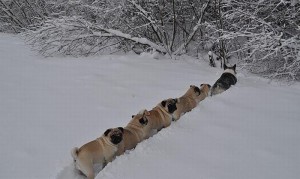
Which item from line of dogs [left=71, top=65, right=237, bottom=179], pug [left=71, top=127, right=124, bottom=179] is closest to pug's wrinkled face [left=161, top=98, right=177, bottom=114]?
line of dogs [left=71, top=65, right=237, bottom=179]

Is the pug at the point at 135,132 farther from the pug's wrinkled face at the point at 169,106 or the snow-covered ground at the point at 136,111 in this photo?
the pug's wrinkled face at the point at 169,106

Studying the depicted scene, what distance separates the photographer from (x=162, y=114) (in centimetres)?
614

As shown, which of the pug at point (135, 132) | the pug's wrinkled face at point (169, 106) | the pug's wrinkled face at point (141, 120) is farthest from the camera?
the pug's wrinkled face at point (169, 106)

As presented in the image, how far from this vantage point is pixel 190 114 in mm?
6367

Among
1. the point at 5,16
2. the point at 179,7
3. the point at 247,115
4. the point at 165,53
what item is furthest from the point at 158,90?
the point at 5,16

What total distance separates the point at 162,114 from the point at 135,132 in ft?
2.50

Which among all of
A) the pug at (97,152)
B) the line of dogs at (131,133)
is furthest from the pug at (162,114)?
the pug at (97,152)

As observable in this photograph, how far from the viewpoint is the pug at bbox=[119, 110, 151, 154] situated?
17.5 ft

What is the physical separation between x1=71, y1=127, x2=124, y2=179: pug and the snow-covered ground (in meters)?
0.19

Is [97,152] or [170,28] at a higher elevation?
[170,28]

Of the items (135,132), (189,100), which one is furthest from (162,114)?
(189,100)

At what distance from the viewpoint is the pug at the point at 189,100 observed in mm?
6419

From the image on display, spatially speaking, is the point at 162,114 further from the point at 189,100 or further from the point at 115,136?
the point at 115,136

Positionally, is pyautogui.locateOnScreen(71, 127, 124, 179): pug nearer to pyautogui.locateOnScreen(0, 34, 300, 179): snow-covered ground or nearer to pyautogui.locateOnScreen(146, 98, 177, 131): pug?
pyautogui.locateOnScreen(0, 34, 300, 179): snow-covered ground
